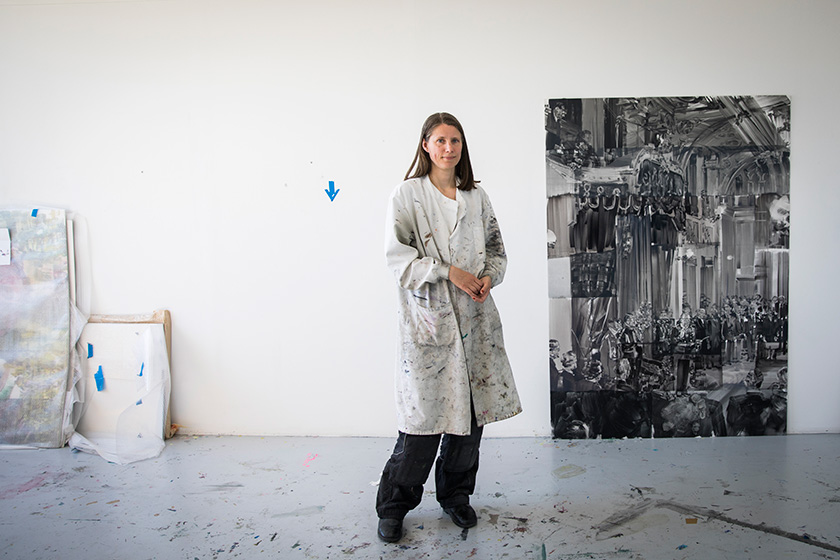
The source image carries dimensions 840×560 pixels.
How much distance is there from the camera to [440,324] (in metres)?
2.01

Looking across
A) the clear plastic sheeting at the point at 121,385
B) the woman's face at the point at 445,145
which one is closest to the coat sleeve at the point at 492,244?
the woman's face at the point at 445,145

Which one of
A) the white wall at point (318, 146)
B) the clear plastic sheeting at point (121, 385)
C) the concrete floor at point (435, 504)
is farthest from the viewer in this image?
the clear plastic sheeting at point (121, 385)

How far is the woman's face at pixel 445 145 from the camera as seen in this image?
2.04m

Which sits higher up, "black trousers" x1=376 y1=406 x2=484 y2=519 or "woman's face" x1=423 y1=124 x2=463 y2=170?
"woman's face" x1=423 y1=124 x2=463 y2=170

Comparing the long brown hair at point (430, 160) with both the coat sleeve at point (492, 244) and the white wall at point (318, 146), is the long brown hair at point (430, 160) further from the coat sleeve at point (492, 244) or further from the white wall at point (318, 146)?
the white wall at point (318, 146)

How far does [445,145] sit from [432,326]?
0.62m

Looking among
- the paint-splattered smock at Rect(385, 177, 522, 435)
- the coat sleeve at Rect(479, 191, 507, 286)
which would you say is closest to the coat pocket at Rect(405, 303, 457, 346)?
the paint-splattered smock at Rect(385, 177, 522, 435)

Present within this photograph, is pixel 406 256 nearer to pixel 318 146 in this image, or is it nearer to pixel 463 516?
pixel 463 516

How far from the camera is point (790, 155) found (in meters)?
2.89

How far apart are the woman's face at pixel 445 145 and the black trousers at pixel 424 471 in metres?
0.92

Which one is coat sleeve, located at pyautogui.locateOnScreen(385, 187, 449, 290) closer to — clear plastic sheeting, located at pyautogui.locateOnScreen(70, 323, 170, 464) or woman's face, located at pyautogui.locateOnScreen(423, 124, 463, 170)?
woman's face, located at pyautogui.locateOnScreen(423, 124, 463, 170)

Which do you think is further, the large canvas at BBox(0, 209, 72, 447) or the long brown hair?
the large canvas at BBox(0, 209, 72, 447)

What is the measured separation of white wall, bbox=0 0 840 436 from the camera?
2.88m

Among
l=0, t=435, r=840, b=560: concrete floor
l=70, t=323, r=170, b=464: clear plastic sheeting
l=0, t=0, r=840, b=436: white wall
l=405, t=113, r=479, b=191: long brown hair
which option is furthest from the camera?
l=70, t=323, r=170, b=464: clear plastic sheeting
